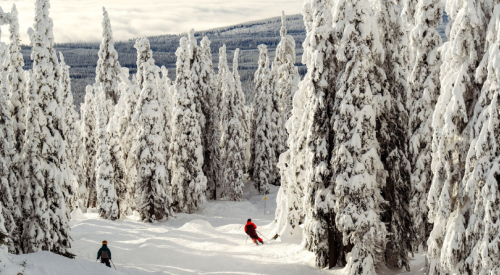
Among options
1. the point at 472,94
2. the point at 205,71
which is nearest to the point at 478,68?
the point at 472,94

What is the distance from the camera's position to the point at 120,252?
76.9 feet

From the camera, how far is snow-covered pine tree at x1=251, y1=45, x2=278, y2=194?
48.2 metres

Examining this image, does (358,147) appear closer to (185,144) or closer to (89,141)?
(185,144)

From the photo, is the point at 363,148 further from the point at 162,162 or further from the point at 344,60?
the point at 162,162

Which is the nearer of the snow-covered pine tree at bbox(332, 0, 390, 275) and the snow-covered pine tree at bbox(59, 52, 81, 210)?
the snow-covered pine tree at bbox(332, 0, 390, 275)

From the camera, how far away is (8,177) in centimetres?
1989

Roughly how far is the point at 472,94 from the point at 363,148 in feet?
16.0

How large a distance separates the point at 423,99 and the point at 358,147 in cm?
Result: 538

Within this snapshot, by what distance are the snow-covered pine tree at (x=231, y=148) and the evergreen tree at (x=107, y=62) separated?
11.5 metres

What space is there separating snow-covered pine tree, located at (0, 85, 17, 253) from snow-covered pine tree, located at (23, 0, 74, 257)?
0.98 m

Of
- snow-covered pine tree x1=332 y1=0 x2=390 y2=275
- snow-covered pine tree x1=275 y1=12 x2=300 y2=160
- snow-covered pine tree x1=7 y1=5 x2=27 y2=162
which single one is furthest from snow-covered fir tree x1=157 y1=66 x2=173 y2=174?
snow-covered pine tree x1=332 y1=0 x2=390 y2=275

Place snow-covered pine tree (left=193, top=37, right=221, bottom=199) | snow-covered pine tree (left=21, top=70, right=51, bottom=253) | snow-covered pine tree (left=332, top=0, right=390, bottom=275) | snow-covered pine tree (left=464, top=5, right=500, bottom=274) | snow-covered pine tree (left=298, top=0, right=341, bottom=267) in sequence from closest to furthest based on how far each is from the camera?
1. snow-covered pine tree (left=464, top=5, right=500, bottom=274)
2. snow-covered pine tree (left=332, top=0, right=390, bottom=275)
3. snow-covered pine tree (left=298, top=0, right=341, bottom=267)
4. snow-covered pine tree (left=21, top=70, right=51, bottom=253)
5. snow-covered pine tree (left=193, top=37, right=221, bottom=199)

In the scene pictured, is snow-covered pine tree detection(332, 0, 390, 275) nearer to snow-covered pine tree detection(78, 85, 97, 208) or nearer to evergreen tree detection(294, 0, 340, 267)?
Result: evergreen tree detection(294, 0, 340, 267)

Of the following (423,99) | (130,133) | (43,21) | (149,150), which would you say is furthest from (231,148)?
(423,99)
